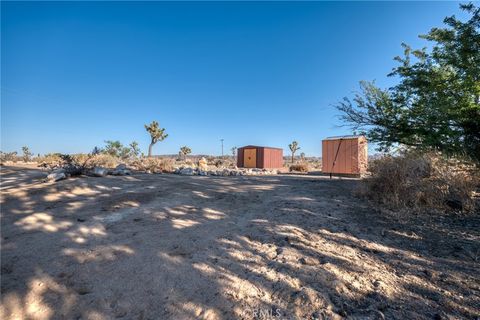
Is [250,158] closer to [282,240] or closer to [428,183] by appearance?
[428,183]

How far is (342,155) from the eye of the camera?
41.8 feet

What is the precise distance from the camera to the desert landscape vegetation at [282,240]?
6.64 ft

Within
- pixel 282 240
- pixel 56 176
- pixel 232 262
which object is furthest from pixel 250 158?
pixel 232 262

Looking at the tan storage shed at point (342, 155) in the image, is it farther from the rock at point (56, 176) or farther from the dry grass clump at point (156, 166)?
the rock at point (56, 176)

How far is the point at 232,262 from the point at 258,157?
75.4ft

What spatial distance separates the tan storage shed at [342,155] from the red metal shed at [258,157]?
11871 mm

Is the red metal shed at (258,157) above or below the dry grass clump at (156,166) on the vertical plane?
above

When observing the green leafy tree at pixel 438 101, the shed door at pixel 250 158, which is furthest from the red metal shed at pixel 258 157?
the green leafy tree at pixel 438 101

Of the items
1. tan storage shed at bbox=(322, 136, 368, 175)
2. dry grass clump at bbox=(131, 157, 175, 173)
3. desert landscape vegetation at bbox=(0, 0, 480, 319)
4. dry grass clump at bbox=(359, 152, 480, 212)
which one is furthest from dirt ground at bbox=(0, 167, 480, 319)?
tan storage shed at bbox=(322, 136, 368, 175)

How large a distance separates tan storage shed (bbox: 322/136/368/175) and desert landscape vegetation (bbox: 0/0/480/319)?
5432mm

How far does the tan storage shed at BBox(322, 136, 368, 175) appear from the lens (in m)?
11.8

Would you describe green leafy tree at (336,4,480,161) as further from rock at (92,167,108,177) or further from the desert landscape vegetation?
rock at (92,167,108,177)

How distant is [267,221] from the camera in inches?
151

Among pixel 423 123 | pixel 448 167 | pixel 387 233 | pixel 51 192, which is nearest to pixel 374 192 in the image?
pixel 448 167
